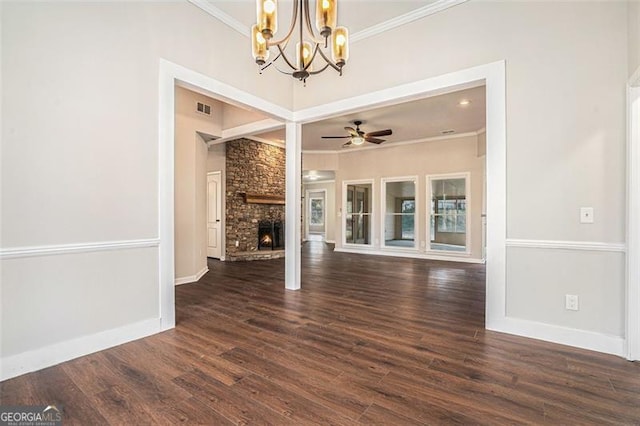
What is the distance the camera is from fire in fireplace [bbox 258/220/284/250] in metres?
7.78

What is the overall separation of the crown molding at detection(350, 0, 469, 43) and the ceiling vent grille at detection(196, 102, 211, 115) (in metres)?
2.97

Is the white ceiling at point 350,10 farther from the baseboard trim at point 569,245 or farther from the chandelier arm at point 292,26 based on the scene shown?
the baseboard trim at point 569,245

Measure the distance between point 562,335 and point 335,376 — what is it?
6.66 ft

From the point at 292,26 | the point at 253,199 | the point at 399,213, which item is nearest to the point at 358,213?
the point at 399,213

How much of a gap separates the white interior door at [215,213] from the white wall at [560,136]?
5540 mm

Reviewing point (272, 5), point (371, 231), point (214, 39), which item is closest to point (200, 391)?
point (272, 5)

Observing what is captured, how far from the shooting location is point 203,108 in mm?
5449

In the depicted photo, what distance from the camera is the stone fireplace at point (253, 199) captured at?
710 centimetres

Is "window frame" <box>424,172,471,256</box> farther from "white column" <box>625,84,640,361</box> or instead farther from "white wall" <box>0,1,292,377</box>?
"white wall" <box>0,1,292,377</box>

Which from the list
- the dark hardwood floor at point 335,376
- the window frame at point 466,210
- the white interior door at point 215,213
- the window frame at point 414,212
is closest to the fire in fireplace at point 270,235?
the white interior door at point 215,213

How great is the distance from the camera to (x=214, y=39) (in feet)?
11.1

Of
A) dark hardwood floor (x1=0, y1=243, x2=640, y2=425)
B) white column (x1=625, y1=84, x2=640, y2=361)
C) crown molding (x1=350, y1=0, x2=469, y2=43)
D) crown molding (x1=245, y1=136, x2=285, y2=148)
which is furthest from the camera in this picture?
crown molding (x1=245, y1=136, x2=285, y2=148)

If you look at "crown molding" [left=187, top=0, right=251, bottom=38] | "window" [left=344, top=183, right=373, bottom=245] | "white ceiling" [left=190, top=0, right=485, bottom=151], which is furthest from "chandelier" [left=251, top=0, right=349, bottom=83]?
"window" [left=344, top=183, right=373, bottom=245]

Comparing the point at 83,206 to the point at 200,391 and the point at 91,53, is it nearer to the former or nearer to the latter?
the point at 91,53
